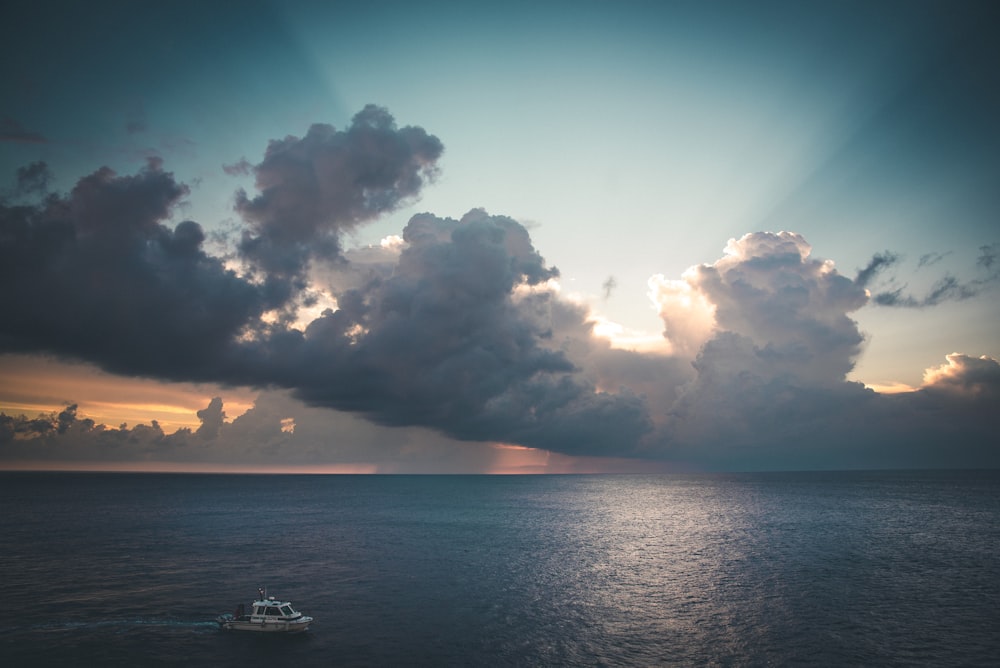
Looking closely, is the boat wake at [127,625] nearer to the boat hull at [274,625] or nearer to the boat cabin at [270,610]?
the boat hull at [274,625]

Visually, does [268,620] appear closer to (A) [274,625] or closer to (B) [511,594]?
(A) [274,625]

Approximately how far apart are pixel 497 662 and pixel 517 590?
25.1 meters

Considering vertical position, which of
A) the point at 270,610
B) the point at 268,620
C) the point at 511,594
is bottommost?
A: the point at 511,594

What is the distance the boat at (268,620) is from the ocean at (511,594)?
1175 mm

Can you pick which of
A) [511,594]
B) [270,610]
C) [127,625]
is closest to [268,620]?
[270,610]

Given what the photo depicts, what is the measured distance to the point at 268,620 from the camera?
170 feet

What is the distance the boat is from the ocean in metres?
1.18

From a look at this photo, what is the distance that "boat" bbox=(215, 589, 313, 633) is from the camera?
51.7 m

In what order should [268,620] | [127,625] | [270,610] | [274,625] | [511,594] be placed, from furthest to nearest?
[511,594]
[127,625]
[270,610]
[268,620]
[274,625]

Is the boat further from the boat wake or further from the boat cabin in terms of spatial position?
the boat wake

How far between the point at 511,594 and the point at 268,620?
1141 inches

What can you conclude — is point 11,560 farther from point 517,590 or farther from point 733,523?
point 733,523

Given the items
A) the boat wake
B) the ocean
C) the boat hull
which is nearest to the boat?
the boat hull

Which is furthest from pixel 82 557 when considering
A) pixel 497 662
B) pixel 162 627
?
pixel 497 662
